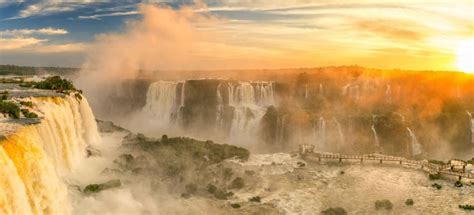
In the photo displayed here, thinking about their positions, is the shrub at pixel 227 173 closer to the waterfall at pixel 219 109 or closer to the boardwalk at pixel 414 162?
the boardwalk at pixel 414 162

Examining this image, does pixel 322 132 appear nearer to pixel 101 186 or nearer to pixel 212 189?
pixel 212 189

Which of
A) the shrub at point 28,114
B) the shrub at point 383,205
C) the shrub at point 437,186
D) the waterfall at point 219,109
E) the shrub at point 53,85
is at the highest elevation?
the shrub at point 53,85

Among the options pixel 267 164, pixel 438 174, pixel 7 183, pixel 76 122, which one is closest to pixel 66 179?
pixel 76 122

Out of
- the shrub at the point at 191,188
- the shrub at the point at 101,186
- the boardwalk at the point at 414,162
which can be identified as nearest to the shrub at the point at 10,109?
the shrub at the point at 101,186

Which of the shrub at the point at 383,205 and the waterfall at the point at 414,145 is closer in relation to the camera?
the shrub at the point at 383,205

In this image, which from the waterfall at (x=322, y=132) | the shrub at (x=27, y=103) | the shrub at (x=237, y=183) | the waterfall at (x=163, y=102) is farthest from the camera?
the waterfall at (x=163, y=102)

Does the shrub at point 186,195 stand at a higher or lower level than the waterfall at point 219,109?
lower

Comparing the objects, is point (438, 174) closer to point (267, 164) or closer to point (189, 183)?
point (267, 164)

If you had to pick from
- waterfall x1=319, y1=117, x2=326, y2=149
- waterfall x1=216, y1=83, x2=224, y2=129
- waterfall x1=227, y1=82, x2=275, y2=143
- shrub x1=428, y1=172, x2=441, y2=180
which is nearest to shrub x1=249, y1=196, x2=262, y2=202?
shrub x1=428, y1=172, x2=441, y2=180
